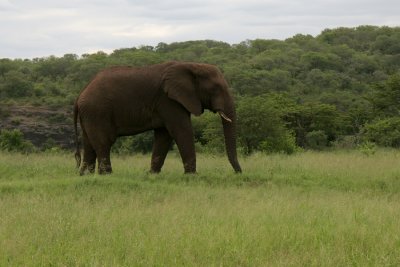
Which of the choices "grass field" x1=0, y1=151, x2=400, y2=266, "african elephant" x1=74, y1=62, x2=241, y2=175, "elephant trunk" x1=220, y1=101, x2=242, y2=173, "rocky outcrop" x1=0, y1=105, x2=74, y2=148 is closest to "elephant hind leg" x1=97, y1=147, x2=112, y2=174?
"african elephant" x1=74, y1=62, x2=241, y2=175

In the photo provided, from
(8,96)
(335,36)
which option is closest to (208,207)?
(8,96)

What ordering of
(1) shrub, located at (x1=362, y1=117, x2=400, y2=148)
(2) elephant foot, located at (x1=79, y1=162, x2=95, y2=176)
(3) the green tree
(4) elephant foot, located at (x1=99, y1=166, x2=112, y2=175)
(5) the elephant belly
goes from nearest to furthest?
(4) elephant foot, located at (x1=99, y1=166, x2=112, y2=175)
(5) the elephant belly
(2) elephant foot, located at (x1=79, y1=162, x2=95, y2=176)
(3) the green tree
(1) shrub, located at (x1=362, y1=117, x2=400, y2=148)

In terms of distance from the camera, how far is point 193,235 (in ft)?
19.3

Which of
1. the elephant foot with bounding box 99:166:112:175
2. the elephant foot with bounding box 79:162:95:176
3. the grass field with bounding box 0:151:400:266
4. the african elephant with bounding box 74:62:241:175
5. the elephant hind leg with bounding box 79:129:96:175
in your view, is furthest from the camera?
the elephant hind leg with bounding box 79:129:96:175

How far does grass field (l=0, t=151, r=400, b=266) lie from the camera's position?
5258mm

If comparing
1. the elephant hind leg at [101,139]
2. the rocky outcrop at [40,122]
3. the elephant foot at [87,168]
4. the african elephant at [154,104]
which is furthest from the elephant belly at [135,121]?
the rocky outcrop at [40,122]

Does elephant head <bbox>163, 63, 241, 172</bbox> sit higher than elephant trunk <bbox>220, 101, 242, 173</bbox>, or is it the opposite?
elephant head <bbox>163, 63, 241, 172</bbox>

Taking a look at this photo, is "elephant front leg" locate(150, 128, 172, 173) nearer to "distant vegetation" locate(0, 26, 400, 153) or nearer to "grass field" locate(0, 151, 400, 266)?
"grass field" locate(0, 151, 400, 266)

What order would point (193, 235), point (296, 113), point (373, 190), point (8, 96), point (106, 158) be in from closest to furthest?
point (193, 235) → point (373, 190) → point (106, 158) → point (296, 113) → point (8, 96)

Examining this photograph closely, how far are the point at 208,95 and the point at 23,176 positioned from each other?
4.19m

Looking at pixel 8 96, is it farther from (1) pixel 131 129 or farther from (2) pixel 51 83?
(1) pixel 131 129

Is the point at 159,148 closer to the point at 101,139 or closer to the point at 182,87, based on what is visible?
the point at 101,139

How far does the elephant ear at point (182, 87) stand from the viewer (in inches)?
449

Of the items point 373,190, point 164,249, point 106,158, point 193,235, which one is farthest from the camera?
point 106,158
